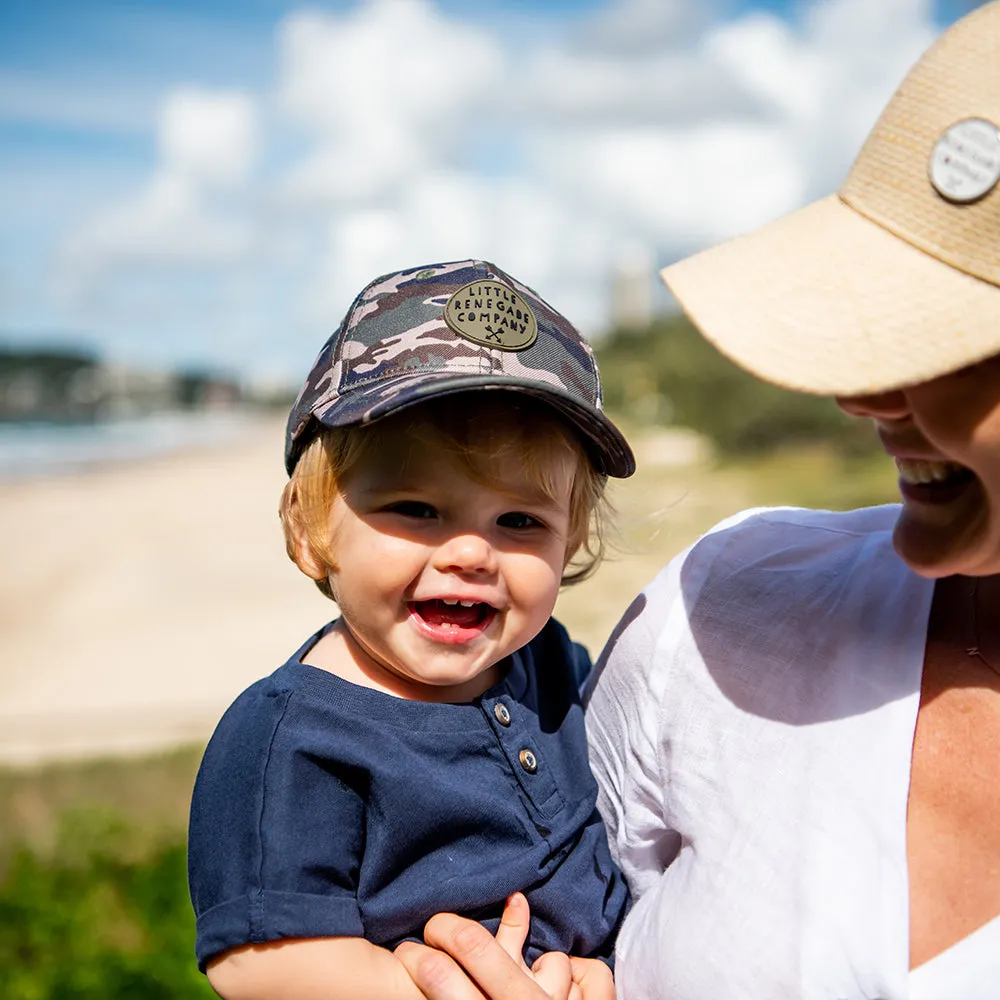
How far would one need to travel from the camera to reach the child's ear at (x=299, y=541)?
6.48 ft

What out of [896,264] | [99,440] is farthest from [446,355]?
[99,440]

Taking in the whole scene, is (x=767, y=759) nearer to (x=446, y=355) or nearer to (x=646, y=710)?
(x=646, y=710)

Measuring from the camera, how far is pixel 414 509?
6.02 ft

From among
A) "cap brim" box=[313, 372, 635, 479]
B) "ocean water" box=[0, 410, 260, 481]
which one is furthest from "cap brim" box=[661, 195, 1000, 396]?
"ocean water" box=[0, 410, 260, 481]

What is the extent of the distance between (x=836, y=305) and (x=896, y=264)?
90 millimetres

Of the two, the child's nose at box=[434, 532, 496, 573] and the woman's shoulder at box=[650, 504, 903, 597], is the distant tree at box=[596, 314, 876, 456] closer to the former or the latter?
the woman's shoulder at box=[650, 504, 903, 597]

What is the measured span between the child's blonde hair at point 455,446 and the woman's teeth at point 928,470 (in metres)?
0.59

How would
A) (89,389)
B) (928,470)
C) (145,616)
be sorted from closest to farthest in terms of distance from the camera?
(928,470), (145,616), (89,389)

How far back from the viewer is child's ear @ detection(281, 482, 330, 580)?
77.8 inches

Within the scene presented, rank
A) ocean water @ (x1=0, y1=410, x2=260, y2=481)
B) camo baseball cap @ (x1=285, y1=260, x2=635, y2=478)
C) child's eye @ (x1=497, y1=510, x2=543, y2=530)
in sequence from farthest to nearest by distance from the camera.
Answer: ocean water @ (x1=0, y1=410, x2=260, y2=481)
child's eye @ (x1=497, y1=510, x2=543, y2=530)
camo baseball cap @ (x1=285, y1=260, x2=635, y2=478)

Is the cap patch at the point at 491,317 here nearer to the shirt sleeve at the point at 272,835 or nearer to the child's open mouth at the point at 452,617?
the child's open mouth at the point at 452,617

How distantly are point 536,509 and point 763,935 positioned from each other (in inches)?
29.8

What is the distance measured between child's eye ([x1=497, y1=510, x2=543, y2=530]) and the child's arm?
28.0 inches

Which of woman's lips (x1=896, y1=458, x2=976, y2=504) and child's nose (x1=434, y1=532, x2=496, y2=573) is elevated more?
woman's lips (x1=896, y1=458, x2=976, y2=504)
